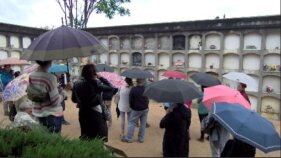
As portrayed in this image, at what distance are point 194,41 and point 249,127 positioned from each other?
18.1 feet

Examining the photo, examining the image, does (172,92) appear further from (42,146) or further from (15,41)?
(15,41)

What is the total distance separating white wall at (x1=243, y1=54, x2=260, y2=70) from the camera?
638 centimetres

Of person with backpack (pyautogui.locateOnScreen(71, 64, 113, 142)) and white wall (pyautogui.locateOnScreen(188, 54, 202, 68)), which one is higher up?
white wall (pyautogui.locateOnScreen(188, 54, 202, 68))

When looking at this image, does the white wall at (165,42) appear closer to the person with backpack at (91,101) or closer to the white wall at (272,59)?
the white wall at (272,59)

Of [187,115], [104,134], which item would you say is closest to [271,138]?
[187,115]

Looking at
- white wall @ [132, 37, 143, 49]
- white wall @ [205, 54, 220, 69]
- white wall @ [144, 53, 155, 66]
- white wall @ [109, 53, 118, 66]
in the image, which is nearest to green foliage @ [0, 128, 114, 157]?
white wall @ [205, 54, 220, 69]

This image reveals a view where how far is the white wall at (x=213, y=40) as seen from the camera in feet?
22.9

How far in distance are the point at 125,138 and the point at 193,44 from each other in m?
3.63

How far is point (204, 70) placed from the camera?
7164mm

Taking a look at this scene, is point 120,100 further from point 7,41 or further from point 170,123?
point 7,41

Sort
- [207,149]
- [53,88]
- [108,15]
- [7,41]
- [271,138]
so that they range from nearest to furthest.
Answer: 1. [271,138]
2. [53,88]
3. [207,149]
4. [7,41]
5. [108,15]

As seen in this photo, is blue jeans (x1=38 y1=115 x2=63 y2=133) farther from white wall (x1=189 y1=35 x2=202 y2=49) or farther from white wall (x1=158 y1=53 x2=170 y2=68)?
white wall (x1=158 y1=53 x2=170 y2=68)

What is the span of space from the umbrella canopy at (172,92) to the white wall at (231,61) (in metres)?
3.48

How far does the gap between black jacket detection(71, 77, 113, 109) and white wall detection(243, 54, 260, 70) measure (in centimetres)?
435
